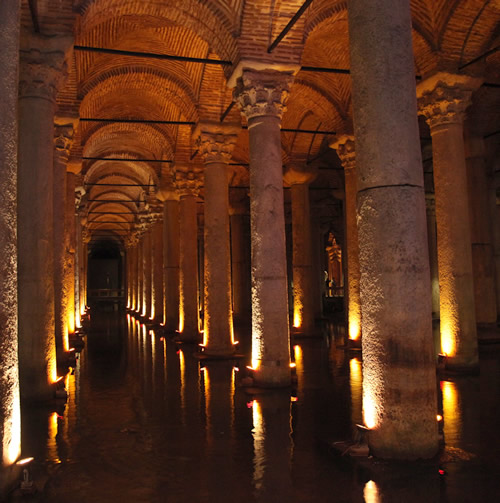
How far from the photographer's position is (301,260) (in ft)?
47.9

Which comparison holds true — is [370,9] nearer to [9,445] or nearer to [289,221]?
[9,445]

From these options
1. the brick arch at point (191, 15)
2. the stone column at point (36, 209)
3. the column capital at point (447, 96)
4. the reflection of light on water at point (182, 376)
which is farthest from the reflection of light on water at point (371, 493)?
the column capital at point (447, 96)

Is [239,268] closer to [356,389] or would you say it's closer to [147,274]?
[147,274]

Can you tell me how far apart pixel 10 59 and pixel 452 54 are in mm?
7666

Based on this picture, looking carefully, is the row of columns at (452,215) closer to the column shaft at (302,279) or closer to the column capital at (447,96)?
the column capital at (447,96)

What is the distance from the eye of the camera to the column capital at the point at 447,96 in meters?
9.03

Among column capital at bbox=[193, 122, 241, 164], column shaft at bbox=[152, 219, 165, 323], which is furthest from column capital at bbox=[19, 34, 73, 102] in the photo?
column shaft at bbox=[152, 219, 165, 323]

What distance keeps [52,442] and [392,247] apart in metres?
3.89

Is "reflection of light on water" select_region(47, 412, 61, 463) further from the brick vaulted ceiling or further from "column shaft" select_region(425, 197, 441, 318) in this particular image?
"column shaft" select_region(425, 197, 441, 318)

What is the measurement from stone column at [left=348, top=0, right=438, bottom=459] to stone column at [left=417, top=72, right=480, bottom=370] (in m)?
4.61

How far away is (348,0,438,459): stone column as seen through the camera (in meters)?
4.36

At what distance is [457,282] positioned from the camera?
8.74m

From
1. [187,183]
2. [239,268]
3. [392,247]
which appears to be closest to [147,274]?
[239,268]

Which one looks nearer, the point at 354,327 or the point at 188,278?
the point at 354,327
